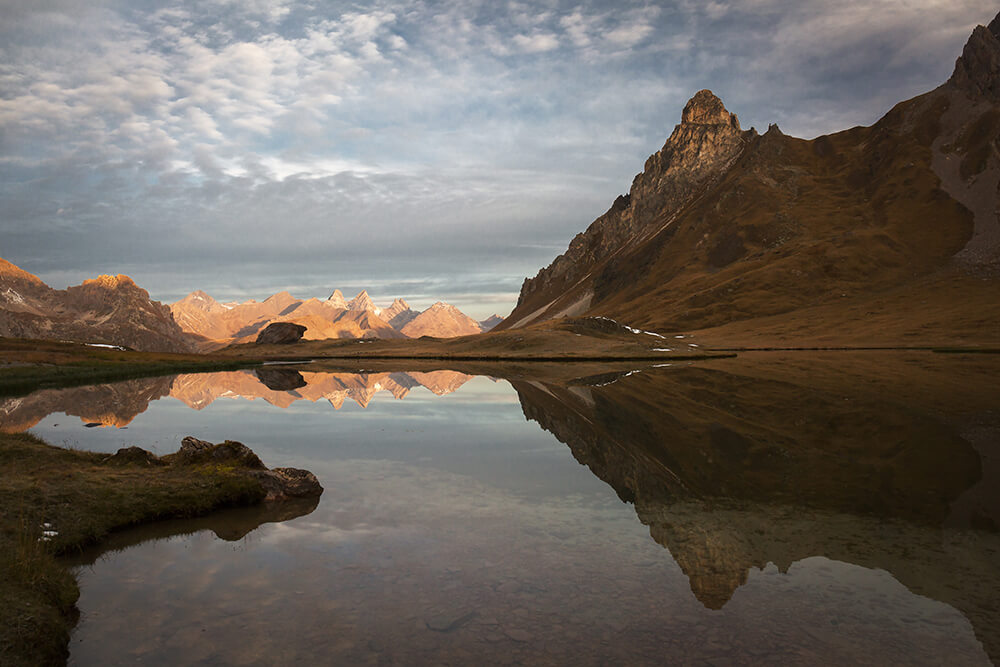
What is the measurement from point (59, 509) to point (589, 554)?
1472 centimetres

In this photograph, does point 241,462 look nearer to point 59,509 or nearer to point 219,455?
point 219,455

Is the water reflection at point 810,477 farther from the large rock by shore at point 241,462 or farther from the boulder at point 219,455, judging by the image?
the boulder at point 219,455

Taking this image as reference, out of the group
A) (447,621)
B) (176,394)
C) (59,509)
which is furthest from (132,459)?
(176,394)

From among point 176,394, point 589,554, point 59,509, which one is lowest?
point 589,554

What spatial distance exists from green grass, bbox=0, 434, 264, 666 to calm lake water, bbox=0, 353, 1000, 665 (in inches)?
26.5

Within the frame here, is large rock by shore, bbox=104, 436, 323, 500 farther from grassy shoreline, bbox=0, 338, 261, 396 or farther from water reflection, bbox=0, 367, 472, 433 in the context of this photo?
grassy shoreline, bbox=0, 338, 261, 396

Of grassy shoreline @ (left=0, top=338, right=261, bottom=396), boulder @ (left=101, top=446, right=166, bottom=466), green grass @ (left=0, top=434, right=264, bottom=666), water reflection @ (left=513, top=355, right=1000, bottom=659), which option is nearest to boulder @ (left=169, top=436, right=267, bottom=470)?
boulder @ (left=101, top=446, right=166, bottom=466)

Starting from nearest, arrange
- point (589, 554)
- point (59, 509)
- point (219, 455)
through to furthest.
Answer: point (589, 554) → point (59, 509) → point (219, 455)

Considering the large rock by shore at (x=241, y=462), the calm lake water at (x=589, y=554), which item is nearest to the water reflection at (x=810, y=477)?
the calm lake water at (x=589, y=554)

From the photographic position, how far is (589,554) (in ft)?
47.9

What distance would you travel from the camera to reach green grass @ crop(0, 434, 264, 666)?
10133 millimetres

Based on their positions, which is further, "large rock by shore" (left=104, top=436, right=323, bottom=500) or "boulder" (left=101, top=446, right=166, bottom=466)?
"boulder" (left=101, top=446, right=166, bottom=466)

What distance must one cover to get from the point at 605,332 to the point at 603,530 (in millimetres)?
128960

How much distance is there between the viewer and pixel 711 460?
24.6 m
